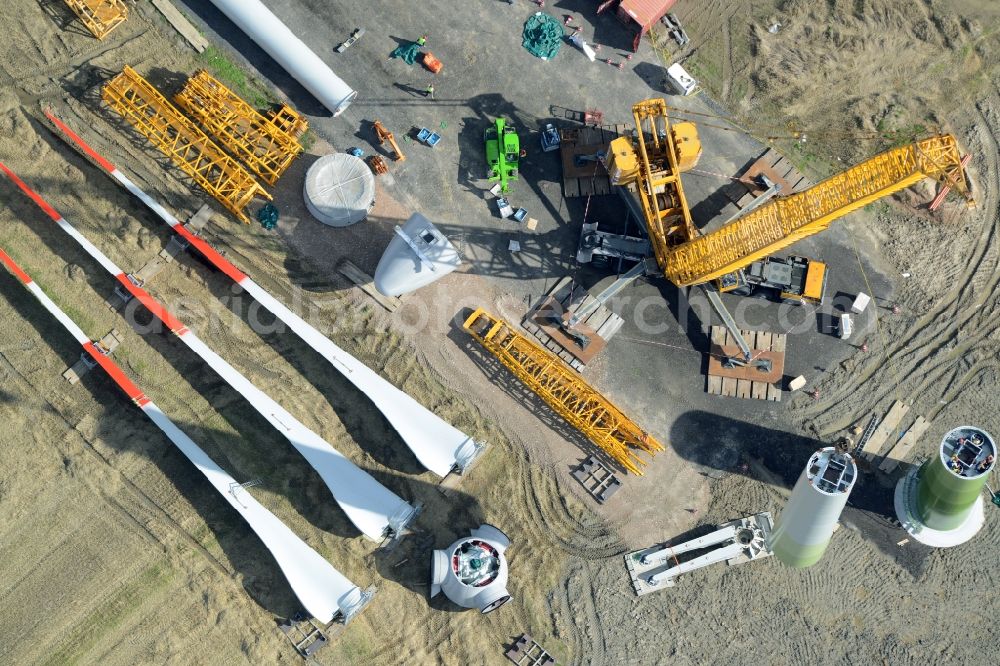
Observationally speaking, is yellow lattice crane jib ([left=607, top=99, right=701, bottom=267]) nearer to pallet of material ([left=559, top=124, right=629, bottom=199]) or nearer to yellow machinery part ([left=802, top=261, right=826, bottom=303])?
pallet of material ([left=559, top=124, right=629, bottom=199])

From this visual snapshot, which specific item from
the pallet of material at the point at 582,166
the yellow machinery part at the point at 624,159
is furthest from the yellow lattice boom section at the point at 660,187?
the pallet of material at the point at 582,166

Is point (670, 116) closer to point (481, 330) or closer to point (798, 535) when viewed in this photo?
point (481, 330)

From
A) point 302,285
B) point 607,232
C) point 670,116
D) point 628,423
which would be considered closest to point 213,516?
point 302,285

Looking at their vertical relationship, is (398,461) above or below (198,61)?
below

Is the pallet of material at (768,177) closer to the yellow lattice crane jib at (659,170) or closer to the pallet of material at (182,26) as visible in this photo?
the yellow lattice crane jib at (659,170)

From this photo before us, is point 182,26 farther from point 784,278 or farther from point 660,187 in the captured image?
point 784,278

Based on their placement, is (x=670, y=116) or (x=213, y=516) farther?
(x=670, y=116)

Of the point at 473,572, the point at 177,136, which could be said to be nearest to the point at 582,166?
the point at 177,136
